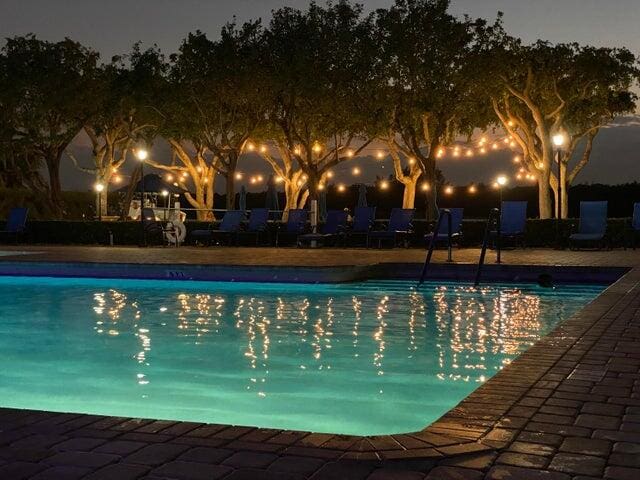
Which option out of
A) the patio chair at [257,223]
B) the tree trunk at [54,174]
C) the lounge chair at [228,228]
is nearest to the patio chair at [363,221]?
the patio chair at [257,223]

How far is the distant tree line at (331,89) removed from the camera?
87.2 ft

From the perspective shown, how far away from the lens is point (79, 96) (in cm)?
3047

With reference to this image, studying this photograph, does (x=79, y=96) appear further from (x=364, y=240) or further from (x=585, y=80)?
(x=585, y=80)

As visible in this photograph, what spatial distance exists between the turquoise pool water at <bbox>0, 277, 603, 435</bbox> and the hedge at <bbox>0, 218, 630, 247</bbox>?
7.79m

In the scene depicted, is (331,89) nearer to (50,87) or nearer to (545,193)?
(545,193)

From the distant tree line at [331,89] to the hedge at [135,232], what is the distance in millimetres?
7825

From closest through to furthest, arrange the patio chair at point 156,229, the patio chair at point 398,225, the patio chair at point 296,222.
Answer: the patio chair at point 398,225
the patio chair at point 296,222
the patio chair at point 156,229

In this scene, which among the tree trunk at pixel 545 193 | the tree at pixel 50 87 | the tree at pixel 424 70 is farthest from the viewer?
the tree at pixel 50 87

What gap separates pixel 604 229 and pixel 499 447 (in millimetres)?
15210

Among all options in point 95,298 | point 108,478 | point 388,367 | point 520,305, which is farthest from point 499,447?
point 95,298

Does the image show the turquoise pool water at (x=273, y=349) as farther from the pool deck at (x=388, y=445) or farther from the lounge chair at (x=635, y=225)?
the lounge chair at (x=635, y=225)

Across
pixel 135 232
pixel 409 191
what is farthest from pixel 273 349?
pixel 409 191

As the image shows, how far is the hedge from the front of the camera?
18.3 m

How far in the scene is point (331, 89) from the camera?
27.8 meters
